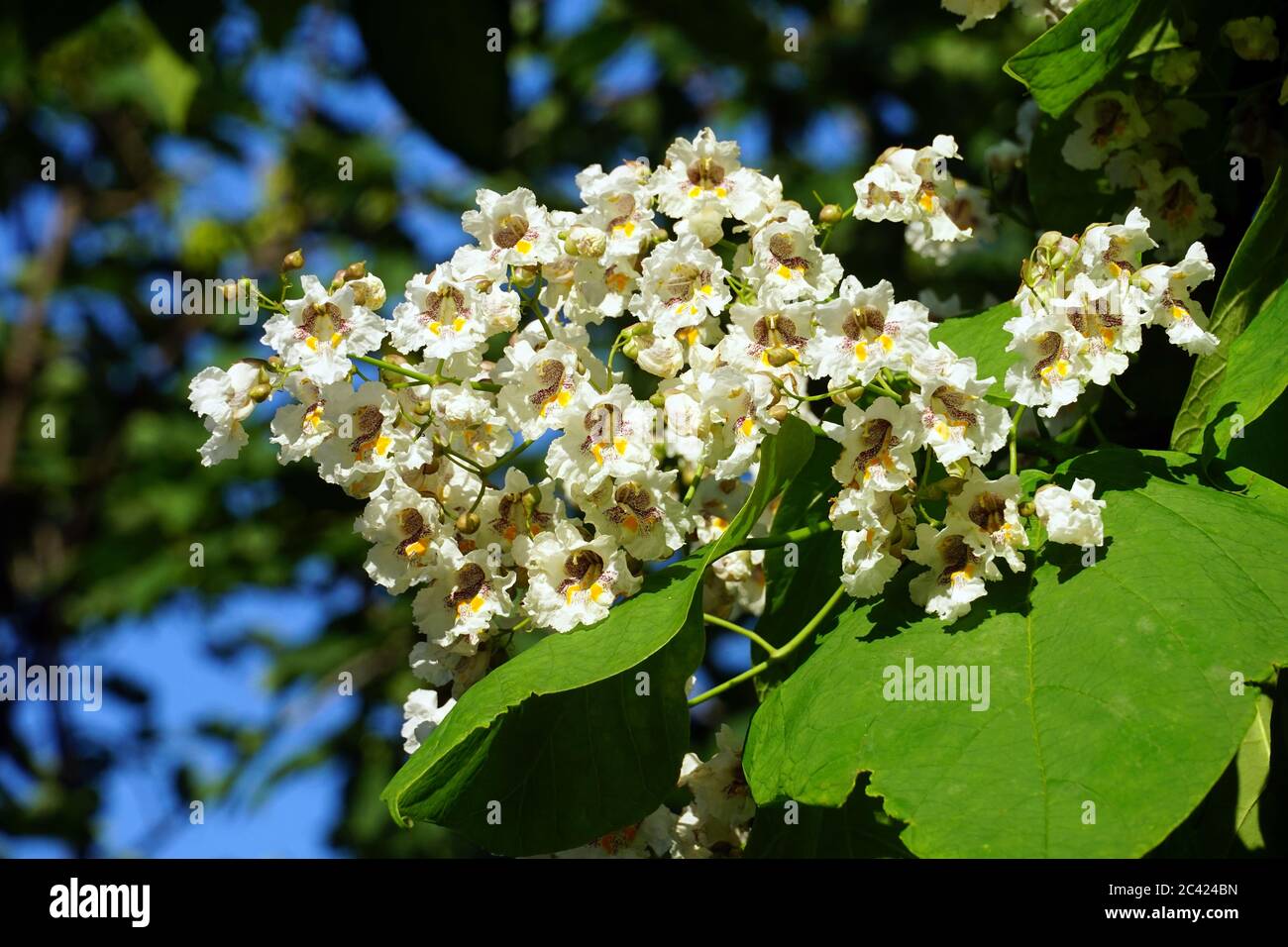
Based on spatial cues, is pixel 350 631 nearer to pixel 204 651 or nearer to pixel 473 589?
pixel 204 651

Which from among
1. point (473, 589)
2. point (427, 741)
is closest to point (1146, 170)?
point (473, 589)

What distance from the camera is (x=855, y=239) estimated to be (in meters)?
4.20

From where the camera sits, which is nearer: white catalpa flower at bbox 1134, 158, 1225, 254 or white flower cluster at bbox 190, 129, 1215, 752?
white flower cluster at bbox 190, 129, 1215, 752

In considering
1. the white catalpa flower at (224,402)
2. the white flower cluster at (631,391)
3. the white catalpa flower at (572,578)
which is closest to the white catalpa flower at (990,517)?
the white flower cluster at (631,391)

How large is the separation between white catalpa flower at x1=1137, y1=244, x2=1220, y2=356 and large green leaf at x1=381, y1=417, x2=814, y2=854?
0.34 meters

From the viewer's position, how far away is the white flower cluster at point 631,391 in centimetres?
125

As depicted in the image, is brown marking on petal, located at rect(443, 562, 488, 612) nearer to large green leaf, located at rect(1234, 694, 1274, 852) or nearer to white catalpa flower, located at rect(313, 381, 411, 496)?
white catalpa flower, located at rect(313, 381, 411, 496)

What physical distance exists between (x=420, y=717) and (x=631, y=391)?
0.44 metres

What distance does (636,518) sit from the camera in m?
1.33

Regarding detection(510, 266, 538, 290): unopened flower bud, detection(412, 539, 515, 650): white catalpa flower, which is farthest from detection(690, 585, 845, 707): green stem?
detection(510, 266, 538, 290): unopened flower bud

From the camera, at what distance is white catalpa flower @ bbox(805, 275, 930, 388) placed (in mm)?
1230

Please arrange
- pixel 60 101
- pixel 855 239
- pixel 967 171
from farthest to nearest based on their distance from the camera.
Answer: pixel 60 101
pixel 855 239
pixel 967 171

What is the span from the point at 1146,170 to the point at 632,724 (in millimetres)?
887

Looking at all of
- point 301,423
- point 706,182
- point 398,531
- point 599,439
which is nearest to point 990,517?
point 599,439
